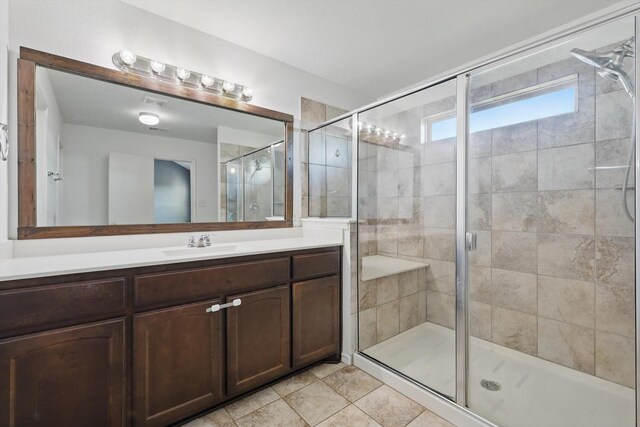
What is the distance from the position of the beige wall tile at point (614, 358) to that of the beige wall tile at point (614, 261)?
1.14 feet

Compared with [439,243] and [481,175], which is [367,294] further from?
[481,175]

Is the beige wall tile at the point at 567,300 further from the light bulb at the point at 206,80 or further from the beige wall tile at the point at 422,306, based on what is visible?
the light bulb at the point at 206,80

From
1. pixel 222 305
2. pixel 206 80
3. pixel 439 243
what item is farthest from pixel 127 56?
pixel 439 243

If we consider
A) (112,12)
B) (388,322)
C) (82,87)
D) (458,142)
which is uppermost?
(112,12)

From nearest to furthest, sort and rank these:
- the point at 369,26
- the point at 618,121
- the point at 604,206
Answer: the point at 618,121
the point at 604,206
the point at 369,26

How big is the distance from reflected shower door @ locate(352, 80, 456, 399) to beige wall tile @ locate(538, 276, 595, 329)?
716 millimetres

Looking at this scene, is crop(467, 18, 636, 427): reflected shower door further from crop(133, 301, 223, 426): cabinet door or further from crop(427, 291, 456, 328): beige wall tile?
crop(133, 301, 223, 426): cabinet door

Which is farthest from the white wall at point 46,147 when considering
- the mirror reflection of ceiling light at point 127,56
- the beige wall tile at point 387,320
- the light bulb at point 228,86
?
the beige wall tile at point 387,320

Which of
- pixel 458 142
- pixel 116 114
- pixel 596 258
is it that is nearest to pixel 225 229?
pixel 116 114

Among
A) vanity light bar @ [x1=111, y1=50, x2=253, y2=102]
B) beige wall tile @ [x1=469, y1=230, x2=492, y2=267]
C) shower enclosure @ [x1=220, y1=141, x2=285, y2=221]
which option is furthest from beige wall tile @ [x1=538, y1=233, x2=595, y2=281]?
vanity light bar @ [x1=111, y1=50, x2=253, y2=102]

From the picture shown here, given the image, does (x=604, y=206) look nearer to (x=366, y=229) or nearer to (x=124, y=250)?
(x=366, y=229)

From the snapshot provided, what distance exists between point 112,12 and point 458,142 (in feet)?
7.35

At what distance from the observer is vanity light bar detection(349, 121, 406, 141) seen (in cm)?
239

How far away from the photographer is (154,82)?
1.89m
